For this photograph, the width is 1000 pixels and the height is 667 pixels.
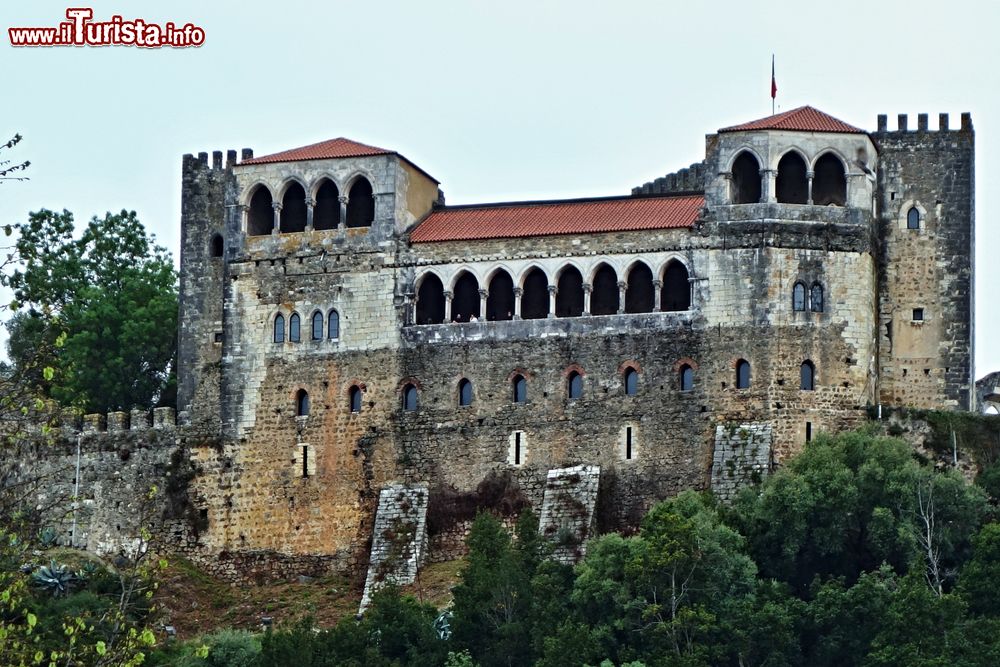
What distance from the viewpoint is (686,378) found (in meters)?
65.4

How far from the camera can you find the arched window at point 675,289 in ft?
217

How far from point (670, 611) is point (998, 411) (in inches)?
605

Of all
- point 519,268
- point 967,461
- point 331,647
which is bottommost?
point 331,647

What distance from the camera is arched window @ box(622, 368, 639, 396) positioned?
216ft

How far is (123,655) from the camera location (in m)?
32.8

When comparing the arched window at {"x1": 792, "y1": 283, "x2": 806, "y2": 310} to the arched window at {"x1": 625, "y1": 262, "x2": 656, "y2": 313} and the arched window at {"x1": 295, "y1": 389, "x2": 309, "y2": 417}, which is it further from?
the arched window at {"x1": 295, "y1": 389, "x2": 309, "y2": 417}

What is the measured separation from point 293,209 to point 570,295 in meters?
9.13

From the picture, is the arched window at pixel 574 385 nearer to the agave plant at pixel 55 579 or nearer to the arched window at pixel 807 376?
the arched window at pixel 807 376

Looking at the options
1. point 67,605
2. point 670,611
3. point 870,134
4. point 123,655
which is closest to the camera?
point 123,655

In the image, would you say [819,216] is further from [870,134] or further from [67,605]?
[67,605]

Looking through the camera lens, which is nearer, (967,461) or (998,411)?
(967,461)

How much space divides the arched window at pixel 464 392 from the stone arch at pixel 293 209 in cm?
735

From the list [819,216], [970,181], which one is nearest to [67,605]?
[819,216]

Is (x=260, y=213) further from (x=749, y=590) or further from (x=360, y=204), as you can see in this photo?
(x=749, y=590)
